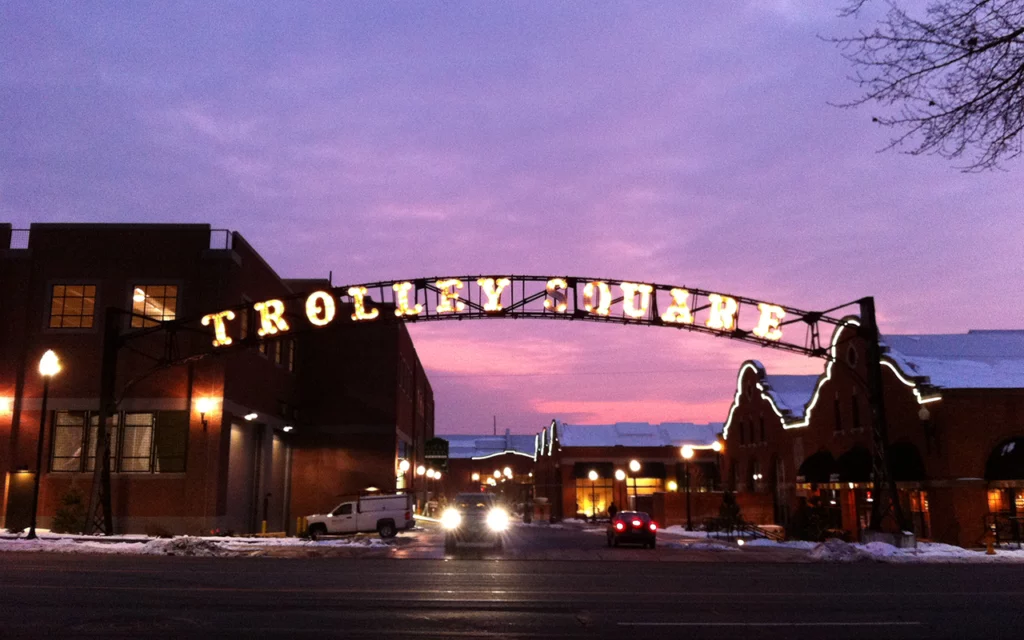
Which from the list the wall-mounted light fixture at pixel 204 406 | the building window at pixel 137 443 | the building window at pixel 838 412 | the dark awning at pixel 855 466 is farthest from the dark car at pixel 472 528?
the building window at pixel 838 412

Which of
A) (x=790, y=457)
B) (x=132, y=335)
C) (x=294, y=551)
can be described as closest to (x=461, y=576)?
(x=294, y=551)

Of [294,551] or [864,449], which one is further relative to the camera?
[864,449]

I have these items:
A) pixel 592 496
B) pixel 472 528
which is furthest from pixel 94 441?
pixel 592 496

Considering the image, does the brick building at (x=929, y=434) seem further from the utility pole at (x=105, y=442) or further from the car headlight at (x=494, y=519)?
the utility pole at (x=105, y=442)

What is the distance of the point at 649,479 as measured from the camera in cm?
7675

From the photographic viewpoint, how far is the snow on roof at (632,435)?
81.1m

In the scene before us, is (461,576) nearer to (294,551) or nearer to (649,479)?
(294,551)

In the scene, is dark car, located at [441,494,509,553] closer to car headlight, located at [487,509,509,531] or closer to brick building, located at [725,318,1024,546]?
car headlight, located at [487,509,509,531]

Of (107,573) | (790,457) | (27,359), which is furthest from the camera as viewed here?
(790,457)

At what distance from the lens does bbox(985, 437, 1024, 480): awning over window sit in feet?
103

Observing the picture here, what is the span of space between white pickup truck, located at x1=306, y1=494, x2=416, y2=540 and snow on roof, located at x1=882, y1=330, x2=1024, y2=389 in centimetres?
2279

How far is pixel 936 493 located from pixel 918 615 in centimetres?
2306

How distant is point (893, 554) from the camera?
27031 mm

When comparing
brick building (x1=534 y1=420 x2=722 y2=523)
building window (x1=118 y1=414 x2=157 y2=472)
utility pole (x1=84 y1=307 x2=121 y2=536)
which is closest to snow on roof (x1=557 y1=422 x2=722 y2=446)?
brick building (x1=534 y1=420 x2=722 y2=523)
